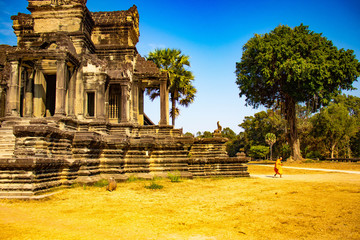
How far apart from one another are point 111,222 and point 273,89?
1156 inches

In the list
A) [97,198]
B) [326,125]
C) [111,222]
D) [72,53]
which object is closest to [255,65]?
[326,125]

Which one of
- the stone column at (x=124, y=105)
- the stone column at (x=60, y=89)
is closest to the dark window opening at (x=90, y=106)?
the stone column at (x=124, y=105)

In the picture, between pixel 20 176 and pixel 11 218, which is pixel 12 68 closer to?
pixel 20 176

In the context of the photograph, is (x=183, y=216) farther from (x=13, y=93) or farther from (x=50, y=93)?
(x=50, y=93)

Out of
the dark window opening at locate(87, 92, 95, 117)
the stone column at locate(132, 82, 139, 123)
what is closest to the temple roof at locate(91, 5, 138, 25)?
the stone column at locate(132, 82, 139, 123)

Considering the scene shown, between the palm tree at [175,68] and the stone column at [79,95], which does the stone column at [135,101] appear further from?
the palm tree at [175,68]

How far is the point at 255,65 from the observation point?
99.0 feet

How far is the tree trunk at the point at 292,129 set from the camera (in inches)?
1200

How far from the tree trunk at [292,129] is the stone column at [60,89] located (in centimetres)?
2538

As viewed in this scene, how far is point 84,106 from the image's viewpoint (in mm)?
13664

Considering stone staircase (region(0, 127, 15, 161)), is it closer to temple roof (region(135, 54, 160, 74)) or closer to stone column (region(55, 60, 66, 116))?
stone column (region(55, 60, 66, 116))

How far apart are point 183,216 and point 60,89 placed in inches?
326

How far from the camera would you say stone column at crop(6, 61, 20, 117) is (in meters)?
11.9

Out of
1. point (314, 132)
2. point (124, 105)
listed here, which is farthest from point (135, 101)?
point (314, 132)
